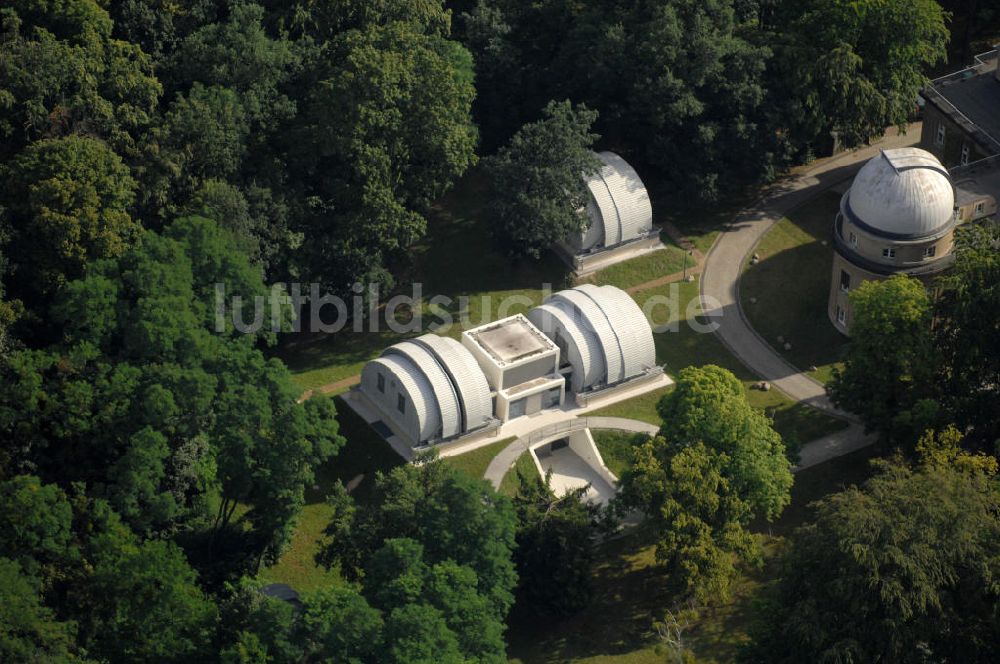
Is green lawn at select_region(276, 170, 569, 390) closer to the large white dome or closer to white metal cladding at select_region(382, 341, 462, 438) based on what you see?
white metal cladding at select_region(382, 341, 462, 438)

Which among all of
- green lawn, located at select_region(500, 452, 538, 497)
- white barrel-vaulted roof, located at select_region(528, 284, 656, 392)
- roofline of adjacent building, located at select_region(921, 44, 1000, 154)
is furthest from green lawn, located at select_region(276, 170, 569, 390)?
roofline of adjacent building, located at select_region(921, 44, 1000, 154)

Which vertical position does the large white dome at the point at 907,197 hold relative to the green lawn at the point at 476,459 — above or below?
above

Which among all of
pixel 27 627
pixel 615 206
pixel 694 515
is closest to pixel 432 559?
pixel 694 515

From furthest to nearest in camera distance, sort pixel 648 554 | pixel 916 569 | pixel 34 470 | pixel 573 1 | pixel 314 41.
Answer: pixel 573 1
pixel 314 41
pixel 648 554
pixel 34 470
pixel 916 569

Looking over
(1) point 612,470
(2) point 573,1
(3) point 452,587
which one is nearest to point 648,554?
(1) point 612,470

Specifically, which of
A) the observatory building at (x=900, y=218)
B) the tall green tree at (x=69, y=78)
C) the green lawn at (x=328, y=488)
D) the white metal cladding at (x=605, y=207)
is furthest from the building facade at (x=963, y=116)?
the tall green tree at (x=69, y=78)

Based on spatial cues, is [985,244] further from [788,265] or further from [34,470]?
[34,470]

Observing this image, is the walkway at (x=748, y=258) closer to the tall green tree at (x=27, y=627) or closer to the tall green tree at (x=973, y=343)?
the tall green tree at (x=973, y=343)
